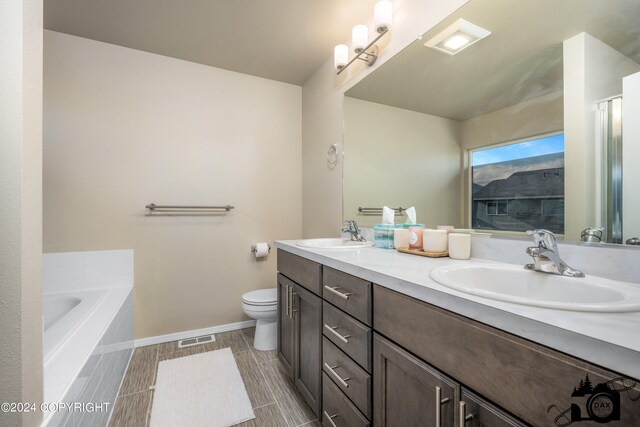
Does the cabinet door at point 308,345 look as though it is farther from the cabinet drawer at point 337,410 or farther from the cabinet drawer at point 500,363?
the cabinet drawer at point 500,363

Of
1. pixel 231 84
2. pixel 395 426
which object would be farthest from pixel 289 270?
pixel 231 84

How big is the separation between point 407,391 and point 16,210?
119cm

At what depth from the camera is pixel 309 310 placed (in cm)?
135

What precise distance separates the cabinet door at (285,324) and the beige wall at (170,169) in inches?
32.8

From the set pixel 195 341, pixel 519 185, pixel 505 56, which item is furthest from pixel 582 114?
pixel 195 341

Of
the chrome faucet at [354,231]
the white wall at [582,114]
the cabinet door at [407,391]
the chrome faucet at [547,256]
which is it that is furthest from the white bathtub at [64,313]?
the white wall at [582,114]

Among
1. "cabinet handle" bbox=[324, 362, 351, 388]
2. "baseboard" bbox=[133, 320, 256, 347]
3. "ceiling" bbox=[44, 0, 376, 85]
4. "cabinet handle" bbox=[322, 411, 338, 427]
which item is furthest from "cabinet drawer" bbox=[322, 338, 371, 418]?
"ceiling" bbox=[44, 0, 376, 85]

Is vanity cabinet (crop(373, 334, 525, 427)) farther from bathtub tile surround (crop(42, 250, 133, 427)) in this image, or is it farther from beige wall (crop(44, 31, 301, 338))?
beige wall (crop(44, 31, 301, 338))

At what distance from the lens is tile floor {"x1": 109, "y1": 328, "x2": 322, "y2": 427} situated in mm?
1369

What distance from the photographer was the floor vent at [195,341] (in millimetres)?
2145

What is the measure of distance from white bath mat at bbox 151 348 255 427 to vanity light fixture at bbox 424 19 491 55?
207cm

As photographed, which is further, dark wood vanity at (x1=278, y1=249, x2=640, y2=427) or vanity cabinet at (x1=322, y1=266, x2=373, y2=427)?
vanity cabinet at (x1=322, y1=266, x2=373, y2=427)

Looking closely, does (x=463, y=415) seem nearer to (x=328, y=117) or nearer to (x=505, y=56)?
(x=505, y=56)

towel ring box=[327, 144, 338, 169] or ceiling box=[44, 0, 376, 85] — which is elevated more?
ceiling box=[44, 0, 376, 85]
